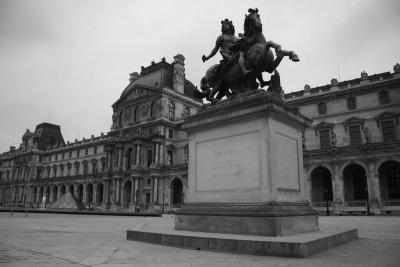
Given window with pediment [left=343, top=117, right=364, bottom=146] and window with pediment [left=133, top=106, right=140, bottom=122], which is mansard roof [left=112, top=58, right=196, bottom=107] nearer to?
window with pediment [left=133, top=106, right=140, bottom=122]

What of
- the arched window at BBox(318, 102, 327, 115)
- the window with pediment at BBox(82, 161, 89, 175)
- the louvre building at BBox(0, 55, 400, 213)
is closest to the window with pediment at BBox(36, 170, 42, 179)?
the louvre building at BBox(0, 55, 400, 213)

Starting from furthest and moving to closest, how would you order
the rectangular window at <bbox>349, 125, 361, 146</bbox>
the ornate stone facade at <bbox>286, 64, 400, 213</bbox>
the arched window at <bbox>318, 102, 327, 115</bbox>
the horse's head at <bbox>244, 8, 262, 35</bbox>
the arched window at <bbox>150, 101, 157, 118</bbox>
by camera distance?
1. the arched window at <bbox>150, 101, 157, 118</bbox>
2. the arched window at <bbox>318, 102, 327, 115</bbox>
3. the rectangular window at <bbox>349, 125, 361, 146</bbox>
4. the ornate stone facade at <bbox>286, 64, 400, 213</bbox>
5. the horse's head at <bbox>244, 8, 262, 35</bbox>

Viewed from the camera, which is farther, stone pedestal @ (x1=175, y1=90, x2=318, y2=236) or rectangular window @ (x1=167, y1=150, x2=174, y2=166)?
rectangular window @ (x1=167, y1=150, x2=174, y2=166)

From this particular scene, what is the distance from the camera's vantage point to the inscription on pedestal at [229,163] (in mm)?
6977

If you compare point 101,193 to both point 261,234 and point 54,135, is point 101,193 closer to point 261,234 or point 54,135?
point 54,135

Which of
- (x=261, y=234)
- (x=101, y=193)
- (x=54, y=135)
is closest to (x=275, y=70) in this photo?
(x=261, y=234)

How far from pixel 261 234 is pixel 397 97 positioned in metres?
38.8

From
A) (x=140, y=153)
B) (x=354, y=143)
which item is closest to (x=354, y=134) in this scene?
(x=354, y=143)

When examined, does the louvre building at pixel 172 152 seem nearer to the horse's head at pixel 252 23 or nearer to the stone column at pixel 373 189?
the stone column at pixel 373 189

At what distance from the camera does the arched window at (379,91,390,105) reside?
1526 inches

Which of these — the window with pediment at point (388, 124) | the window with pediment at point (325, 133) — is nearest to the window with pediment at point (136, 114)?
the window with pediment at point (325, 133)

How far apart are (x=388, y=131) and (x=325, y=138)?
7.18 m

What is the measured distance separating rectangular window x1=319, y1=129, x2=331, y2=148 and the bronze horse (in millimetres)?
36791

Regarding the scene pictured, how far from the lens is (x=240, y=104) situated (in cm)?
729
